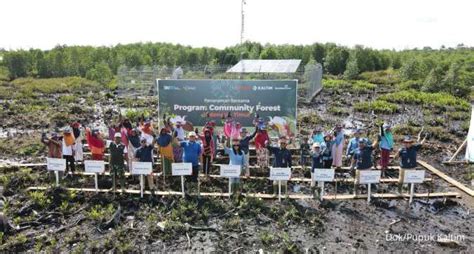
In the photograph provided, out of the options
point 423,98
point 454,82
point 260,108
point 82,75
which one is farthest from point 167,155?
point 82,75

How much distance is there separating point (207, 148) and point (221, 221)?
2.91 metres

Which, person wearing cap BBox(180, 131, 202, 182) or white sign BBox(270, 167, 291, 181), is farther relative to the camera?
person wearing cap BBox(180, 131, 202, 182)

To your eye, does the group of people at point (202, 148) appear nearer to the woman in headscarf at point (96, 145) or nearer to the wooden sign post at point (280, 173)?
the woman in headscarf at point (96, 145)

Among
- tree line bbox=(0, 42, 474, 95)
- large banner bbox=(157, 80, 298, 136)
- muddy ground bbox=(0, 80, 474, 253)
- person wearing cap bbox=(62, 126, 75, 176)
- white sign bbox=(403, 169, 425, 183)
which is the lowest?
muddy ground bbox=(0, 80, 474, 253)

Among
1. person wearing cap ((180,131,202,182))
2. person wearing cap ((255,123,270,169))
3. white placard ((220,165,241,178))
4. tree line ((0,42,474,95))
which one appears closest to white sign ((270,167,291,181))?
white placard ((220,165,241,178))

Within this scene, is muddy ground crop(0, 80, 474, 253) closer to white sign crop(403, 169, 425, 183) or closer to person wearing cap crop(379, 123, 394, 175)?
white sign crop(403, 169, 425, 183)

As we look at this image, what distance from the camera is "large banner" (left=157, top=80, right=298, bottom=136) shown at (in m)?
16.8

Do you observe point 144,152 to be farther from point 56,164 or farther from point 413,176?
point 413,176

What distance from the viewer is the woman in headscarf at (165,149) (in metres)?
13.0

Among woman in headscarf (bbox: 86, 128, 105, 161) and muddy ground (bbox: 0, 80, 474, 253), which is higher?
woman in headscarf (bbox: 86, 128, 105, 161)

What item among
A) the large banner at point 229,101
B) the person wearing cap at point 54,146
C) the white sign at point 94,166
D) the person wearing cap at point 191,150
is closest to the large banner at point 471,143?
the large banner at point 229,101

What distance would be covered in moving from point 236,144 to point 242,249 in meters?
3.57

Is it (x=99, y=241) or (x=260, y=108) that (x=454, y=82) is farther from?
(x=99, y=241)

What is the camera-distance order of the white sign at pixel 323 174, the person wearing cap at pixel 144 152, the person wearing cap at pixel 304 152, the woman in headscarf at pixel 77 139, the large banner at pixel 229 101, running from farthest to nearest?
1. the large banner at pixel 229 101
2. the person wearing cap at pixel 304 152
3. the woman in headscarf at pixel 77 139
4. the person wearing cap at pixel 144 152
5. the white sign at pixel 323 174
